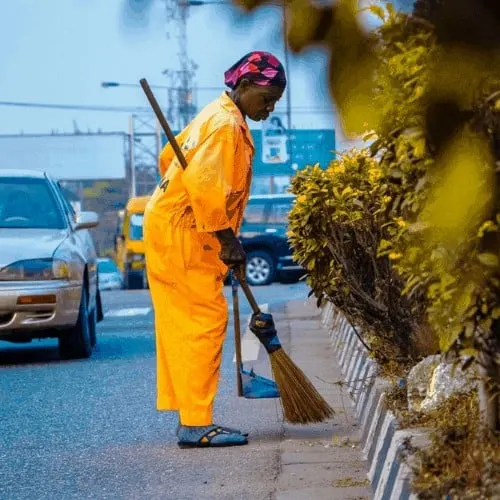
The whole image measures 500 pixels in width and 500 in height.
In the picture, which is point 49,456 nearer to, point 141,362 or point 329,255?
point 329,255

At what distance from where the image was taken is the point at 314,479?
5.73m

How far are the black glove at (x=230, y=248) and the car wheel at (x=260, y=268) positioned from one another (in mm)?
23340

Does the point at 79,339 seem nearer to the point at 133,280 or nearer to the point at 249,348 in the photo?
the point at 249,348

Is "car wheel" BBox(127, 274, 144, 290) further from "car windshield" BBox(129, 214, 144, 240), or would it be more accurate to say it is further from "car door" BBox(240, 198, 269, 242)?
"car door" BBox(240, 198, 269, 242)

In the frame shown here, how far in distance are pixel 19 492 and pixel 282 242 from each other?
2400 centimetres

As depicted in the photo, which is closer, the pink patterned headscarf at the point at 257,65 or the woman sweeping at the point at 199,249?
the pink patterned headscarf at the point at 257,65

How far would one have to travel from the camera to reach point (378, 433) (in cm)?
577

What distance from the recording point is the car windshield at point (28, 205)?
38.5 ft

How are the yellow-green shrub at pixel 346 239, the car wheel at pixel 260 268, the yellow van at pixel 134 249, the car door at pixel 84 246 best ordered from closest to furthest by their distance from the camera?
the yellow-green shrub at pixel 346 239 → the car door at pixel 84 246 → the car wheel at pixel 260 268 → the yellow van at pixel 134 249

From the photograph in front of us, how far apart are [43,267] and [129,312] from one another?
694 cm

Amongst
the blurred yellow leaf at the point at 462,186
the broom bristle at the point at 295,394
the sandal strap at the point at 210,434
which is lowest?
the sandal strap at the point at 210,434

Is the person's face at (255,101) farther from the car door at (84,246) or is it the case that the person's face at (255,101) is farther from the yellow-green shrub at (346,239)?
the car door at (84,246)

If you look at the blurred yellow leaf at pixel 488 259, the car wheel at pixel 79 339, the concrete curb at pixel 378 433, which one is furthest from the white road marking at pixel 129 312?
the blurred yellow leaf at pixel 488 259

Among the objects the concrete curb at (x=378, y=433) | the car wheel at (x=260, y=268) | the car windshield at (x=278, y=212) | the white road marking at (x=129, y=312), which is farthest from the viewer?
the car windshield at (x=278, y=212)
